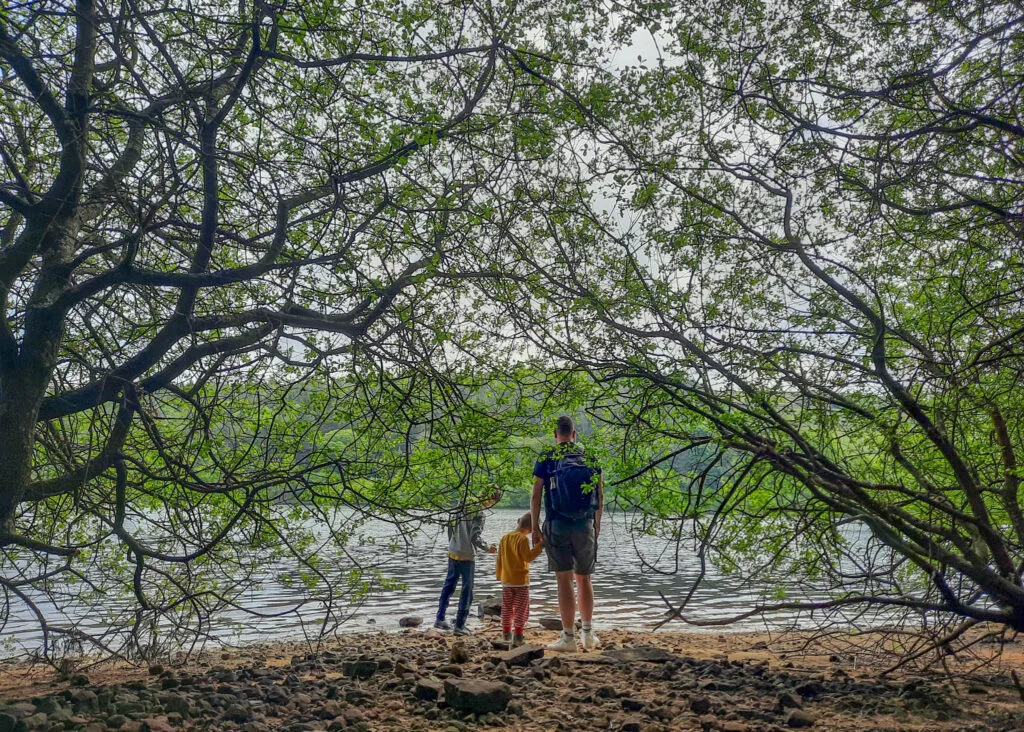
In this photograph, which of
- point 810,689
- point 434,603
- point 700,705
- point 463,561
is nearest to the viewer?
point 700,705

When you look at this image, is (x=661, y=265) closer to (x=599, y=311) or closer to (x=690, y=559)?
(x=599, y=311)

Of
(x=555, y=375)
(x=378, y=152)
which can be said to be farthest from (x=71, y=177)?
(x=555, y=375)

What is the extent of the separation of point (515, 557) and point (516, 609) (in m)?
0.67

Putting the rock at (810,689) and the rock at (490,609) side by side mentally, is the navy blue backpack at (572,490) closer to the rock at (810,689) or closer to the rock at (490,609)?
the rock at (810,689)

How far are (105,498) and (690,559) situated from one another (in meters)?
22.8

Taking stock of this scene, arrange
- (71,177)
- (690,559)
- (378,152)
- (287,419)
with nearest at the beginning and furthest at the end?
1. (71,177)
2. (378,152)
3. (287,419)
4. (690,559)

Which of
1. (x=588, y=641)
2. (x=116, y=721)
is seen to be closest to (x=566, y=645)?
(x=588, y=641)

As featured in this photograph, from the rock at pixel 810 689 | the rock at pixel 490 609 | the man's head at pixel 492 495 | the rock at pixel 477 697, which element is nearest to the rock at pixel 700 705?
the rock at pixel 810 689

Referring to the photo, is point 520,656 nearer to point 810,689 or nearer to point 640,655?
point 640,655

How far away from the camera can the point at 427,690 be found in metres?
6.05

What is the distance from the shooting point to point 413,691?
20.3ft

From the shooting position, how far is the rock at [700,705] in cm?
576

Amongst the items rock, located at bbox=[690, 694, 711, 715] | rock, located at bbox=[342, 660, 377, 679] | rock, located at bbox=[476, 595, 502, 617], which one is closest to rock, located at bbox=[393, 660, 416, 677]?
rock, located at bbox=[342, 660, 377, 679]

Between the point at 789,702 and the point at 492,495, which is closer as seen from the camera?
A: the point at 789,702
